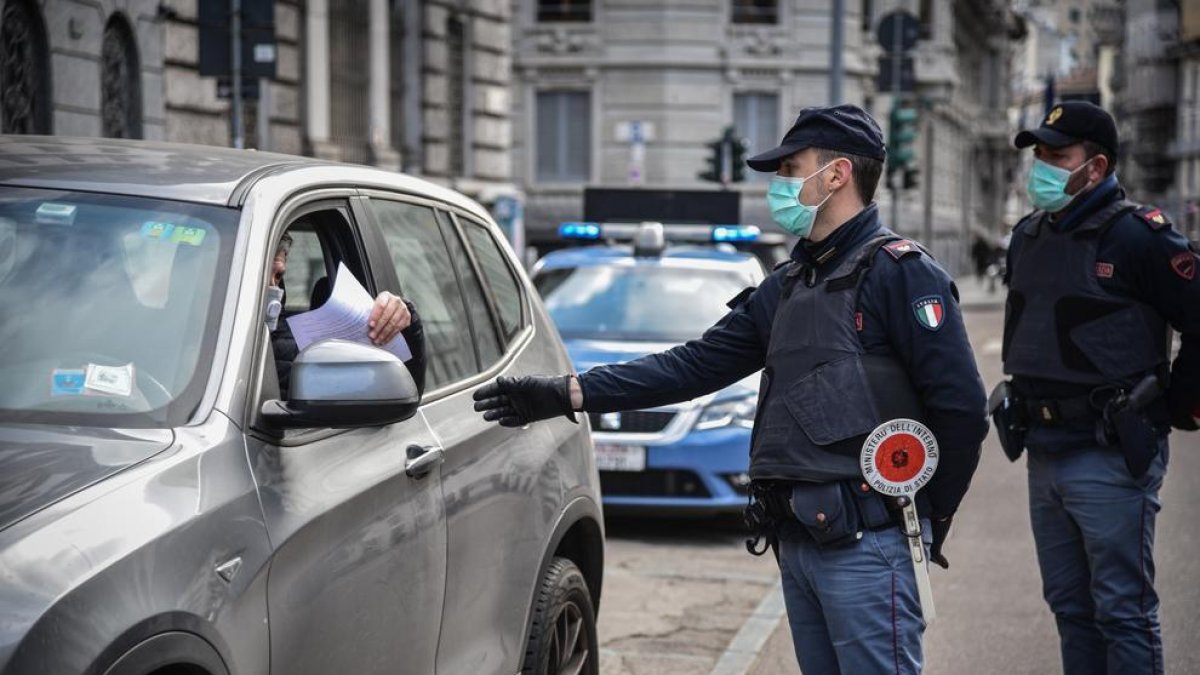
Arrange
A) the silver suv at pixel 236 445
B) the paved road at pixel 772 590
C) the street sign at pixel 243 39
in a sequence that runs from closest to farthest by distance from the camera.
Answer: the silver suv at pixel 236 445 → the paved road at pixel 772 590 → the street sign at pixel 243 39

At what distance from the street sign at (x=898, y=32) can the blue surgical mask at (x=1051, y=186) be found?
21090 mm

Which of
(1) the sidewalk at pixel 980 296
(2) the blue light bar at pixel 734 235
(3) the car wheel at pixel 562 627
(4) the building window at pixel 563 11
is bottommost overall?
(1) the sidewalk at pixel 980 296

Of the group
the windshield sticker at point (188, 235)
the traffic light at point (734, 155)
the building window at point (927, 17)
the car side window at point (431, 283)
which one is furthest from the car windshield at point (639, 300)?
the building window at point (927, 17)

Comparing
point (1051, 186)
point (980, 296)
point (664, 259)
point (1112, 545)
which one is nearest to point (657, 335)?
point (664, 259)

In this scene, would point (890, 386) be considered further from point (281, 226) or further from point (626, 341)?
point (626, 341)

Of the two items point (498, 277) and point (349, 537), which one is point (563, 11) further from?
point (349, 537)

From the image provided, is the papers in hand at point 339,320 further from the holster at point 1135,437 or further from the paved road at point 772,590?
the paved road at point 772,590

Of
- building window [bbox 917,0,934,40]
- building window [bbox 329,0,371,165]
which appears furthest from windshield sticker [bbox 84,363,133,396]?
building window [bbox 917,0,934,40]

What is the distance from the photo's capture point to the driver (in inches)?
151

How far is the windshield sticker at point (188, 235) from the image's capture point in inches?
137

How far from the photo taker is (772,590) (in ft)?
26.2

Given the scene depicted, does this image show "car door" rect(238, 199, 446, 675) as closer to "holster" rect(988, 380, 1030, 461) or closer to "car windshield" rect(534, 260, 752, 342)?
"holster" rect(988, 380, 1030, 461)

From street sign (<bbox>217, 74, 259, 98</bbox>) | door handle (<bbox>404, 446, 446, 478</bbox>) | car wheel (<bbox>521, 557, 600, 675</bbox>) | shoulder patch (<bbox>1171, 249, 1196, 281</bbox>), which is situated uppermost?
street sign (<bbox>217, 74, 259, 98</bbox>)

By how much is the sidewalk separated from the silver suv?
3216 centimetres
